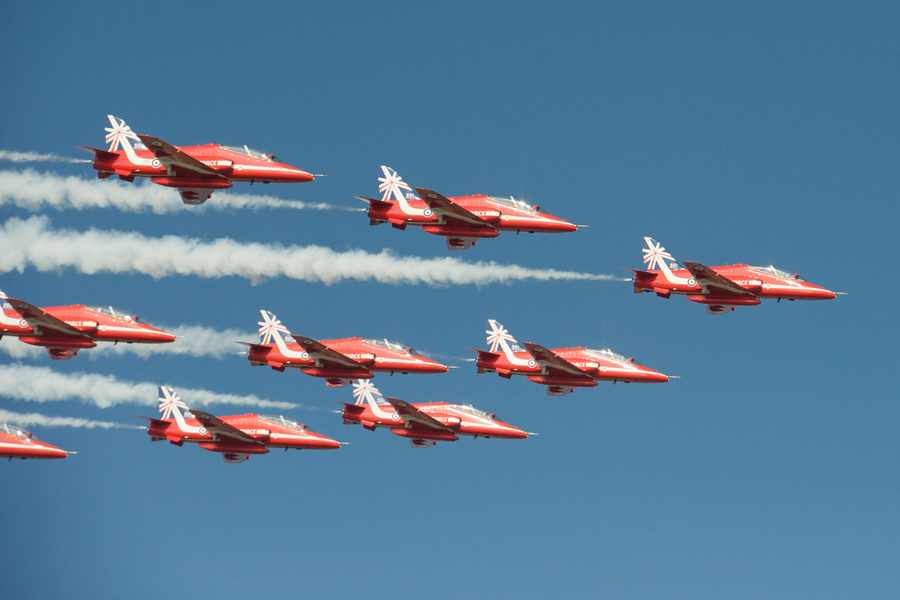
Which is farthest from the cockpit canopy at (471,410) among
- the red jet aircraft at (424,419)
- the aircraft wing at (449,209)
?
the aircraft wing at (449,209)

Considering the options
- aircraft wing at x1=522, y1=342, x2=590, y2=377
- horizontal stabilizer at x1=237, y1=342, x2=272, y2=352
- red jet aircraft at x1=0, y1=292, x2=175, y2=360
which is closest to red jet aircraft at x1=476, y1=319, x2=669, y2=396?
aircraft wing at x1=522, y1=342, x2=590, y2=377

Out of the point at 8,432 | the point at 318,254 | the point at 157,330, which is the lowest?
the point at 8,432

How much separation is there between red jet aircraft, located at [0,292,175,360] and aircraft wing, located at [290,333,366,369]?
1076cm

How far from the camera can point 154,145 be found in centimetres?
10719

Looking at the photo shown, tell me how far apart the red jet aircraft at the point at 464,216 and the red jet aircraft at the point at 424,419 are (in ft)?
53.6

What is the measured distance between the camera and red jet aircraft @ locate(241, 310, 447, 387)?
12062cm

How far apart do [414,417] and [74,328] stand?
2831cm

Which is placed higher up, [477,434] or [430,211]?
[430,211]

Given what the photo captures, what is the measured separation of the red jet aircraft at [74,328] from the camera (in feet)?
367

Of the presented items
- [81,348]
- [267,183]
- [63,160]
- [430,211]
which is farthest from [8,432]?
[430,211]

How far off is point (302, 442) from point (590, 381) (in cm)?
2350

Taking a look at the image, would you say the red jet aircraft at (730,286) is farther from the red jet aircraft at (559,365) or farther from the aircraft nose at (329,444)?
the aircraft nose at (329,444)

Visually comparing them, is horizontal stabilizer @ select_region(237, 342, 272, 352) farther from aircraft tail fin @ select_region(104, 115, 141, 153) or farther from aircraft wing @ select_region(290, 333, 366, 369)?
aircraft tail fin @ select_region(104, 115, 141, 153)

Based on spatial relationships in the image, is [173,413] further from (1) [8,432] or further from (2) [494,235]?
(2) [494,235]
